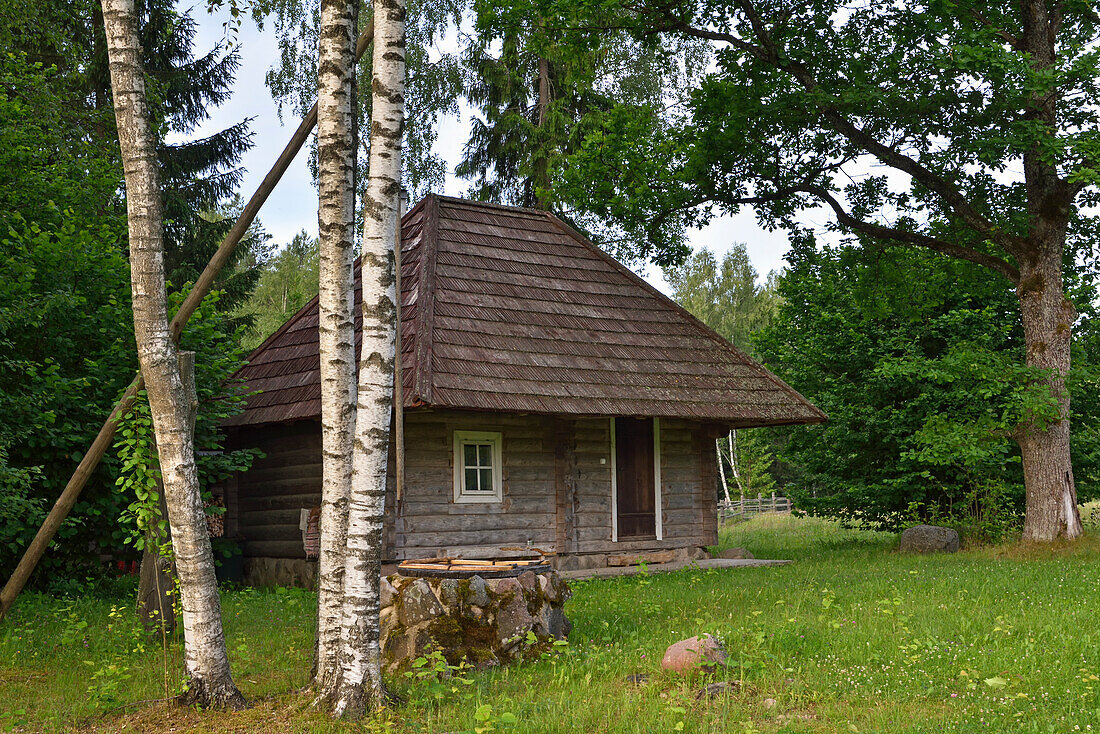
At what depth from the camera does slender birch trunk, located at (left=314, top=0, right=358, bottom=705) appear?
5.80 m

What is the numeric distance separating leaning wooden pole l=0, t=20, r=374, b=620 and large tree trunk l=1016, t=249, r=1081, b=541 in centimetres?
1199

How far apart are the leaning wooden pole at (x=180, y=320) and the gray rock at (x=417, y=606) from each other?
2372mm

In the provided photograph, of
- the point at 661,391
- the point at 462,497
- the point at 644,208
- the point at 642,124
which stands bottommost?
the point at 462,497

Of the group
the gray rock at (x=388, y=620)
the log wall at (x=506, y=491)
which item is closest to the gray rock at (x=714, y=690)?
the gray rock at (x=388, y=620)

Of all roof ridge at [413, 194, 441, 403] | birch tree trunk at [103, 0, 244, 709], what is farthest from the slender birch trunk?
roof ridge at [413, 194, 441, 403]

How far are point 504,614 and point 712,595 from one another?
140 inches

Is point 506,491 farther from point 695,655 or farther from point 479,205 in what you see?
point 695,655

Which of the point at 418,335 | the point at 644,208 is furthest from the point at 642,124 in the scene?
the point at 418,335

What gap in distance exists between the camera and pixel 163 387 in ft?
18.8

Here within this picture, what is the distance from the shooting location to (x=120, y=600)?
11320mm

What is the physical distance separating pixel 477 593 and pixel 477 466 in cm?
589

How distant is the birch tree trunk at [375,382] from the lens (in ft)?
18.4

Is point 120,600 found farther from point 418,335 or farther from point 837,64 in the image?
point 837,64

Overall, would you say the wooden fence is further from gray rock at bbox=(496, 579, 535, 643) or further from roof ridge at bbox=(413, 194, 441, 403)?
gray rock at bbox=(496, 579, 535, 643)
